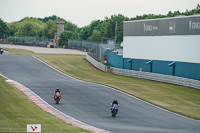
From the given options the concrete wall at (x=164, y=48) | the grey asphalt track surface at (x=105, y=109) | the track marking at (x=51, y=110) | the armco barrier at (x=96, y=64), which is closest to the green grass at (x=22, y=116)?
the track marking at (x=51, y=110)

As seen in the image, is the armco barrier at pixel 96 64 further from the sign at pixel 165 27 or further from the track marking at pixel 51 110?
the track marking at pixel 51 110

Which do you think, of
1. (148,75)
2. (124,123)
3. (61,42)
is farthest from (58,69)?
(61,42)

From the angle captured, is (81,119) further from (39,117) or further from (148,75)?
(148,75)

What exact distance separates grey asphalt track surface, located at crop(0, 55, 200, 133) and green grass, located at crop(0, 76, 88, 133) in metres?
2.03

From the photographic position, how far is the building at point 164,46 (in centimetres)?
5347

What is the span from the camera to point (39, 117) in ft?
84.9

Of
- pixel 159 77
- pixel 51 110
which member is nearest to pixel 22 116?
pixel 51 110

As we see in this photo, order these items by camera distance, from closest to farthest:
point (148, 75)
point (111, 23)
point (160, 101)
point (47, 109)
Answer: point (47, 109) → point (160, 101) → point (148, 75) → point (111, 23)

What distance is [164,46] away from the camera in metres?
60.4

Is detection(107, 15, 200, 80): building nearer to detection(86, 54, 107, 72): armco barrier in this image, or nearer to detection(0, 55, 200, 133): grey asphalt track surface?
detection(86, 54, 107, 72): armco barrier

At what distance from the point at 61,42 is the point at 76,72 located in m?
76.7

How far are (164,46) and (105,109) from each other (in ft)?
97.2

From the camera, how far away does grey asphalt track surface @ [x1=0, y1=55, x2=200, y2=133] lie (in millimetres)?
26094

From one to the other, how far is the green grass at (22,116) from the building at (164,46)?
24.9 m
